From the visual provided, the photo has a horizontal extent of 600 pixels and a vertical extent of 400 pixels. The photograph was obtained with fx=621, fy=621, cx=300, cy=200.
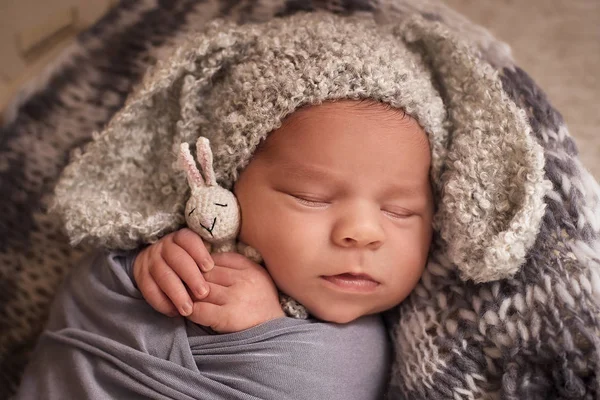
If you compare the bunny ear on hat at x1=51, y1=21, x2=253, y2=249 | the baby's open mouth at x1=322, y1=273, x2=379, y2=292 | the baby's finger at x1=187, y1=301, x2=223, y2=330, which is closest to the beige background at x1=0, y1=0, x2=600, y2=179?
the bunny ear on hat at x1=51, y1=21, x2=253, y2=249

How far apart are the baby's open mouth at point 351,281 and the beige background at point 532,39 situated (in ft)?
1.96

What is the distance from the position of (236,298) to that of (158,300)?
0.41ft

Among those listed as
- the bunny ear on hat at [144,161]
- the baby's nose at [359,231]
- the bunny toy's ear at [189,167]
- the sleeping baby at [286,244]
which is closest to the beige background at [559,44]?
the sleeping baby at [286,244]

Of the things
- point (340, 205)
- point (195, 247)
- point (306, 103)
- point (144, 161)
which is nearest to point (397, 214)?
point (340, 205)

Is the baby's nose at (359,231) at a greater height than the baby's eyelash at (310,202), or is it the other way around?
the baby's eyelash at (310,202)

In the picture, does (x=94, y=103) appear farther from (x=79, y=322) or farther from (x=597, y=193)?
(x=597, y=193)

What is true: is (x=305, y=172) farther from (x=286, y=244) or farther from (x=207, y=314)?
(x=207, y=314)

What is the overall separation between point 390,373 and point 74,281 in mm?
587

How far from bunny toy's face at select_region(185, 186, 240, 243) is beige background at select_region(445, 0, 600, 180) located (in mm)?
741

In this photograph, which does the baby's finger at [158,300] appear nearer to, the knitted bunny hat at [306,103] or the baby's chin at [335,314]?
the knitted bunny hat at [306,103]

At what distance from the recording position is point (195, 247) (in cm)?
100

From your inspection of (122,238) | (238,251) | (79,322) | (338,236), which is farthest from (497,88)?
(79,322)

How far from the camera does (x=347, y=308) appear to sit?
3.22 feet

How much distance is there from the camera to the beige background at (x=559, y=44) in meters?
1.32
